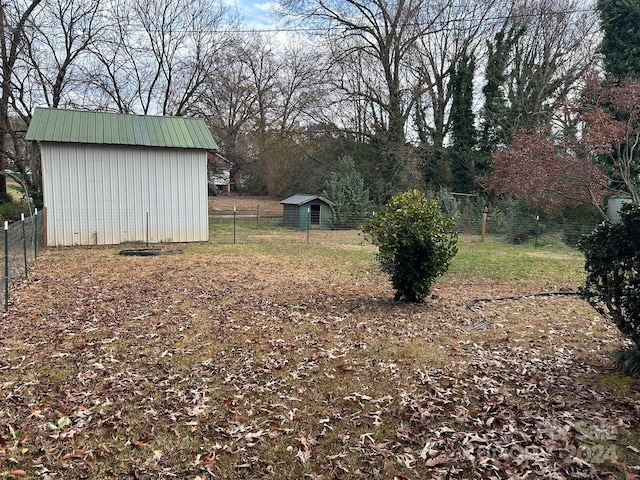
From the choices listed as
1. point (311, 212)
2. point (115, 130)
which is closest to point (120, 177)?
point (115, 130)

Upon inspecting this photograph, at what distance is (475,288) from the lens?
7852mm

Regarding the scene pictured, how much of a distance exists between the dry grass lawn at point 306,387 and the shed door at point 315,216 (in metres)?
12.5

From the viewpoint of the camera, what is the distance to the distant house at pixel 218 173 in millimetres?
27102

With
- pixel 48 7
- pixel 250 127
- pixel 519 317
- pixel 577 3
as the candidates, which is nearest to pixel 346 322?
pixel 519 317

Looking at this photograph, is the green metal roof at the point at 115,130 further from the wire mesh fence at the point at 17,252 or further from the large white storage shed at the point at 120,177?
the wire mesh fence at the point at 17,252

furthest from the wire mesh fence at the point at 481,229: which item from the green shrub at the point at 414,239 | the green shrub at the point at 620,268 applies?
the green shrub at the point at 620,268

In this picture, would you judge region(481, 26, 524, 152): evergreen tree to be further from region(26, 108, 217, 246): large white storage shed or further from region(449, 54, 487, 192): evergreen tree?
region(26, 108, 217, 246): large white storage shed

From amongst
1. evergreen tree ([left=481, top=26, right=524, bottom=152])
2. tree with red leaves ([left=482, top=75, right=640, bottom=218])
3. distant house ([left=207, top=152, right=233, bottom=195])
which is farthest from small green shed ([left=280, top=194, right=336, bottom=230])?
evergreen tree ([left=481, top=26, right=524, bottom=152])

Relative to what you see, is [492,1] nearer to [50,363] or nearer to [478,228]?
[478,228]

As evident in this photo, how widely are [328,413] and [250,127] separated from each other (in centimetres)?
2876

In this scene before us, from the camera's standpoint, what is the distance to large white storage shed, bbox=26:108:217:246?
40.4 ft

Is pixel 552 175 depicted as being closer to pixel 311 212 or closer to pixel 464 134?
pixel 311 212

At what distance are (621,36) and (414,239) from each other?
15.2 metres

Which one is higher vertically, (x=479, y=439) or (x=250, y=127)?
(x=250, y=127)
